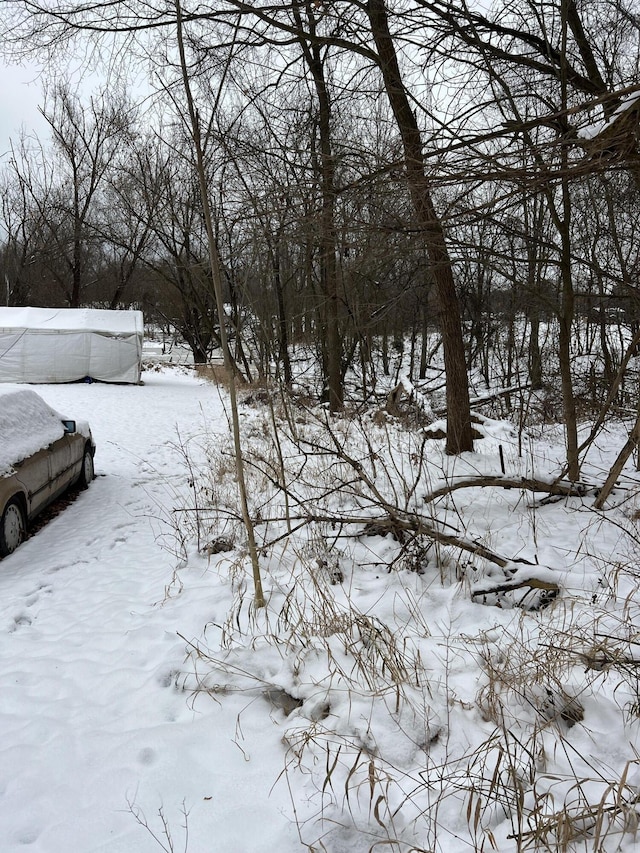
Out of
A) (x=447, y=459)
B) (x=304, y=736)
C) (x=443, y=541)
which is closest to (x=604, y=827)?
(x=304, y=736)

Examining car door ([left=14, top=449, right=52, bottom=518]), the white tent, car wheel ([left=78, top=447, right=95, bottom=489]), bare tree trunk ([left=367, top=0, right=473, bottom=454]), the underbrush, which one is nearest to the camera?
the underbrush

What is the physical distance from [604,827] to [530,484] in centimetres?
356

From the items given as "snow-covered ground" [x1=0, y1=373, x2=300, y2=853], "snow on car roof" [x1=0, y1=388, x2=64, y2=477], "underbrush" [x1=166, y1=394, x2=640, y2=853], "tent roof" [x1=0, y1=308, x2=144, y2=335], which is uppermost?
"tent roof" [x1=0, y1=308, x2=144, y2=335]

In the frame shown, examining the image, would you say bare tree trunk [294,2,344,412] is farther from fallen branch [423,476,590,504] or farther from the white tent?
the white tent

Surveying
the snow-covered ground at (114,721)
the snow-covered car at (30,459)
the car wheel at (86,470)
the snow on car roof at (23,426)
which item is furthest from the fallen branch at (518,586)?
the car wheel at (86,470)

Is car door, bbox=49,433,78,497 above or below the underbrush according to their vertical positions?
above

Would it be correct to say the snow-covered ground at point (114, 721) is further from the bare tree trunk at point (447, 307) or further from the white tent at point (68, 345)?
the white tent at point (68, 345)

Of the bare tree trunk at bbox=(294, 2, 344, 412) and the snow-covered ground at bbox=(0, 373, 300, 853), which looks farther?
the bare tree trunk at bbox=(294, 2, 344, 412)

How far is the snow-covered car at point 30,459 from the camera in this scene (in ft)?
15.8

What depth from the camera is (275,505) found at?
5.82 meters

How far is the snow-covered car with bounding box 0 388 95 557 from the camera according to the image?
15.8 feet

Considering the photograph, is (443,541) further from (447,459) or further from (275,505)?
(447,459)

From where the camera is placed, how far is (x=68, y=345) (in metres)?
21.4

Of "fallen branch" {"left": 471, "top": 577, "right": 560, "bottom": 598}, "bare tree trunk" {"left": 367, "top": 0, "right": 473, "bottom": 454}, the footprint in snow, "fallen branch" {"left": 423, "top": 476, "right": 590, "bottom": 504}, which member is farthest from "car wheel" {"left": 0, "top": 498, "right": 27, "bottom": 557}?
"bare tree trunk" {"left": 367, "top": 0, "right": 473, "bottom": 454}
